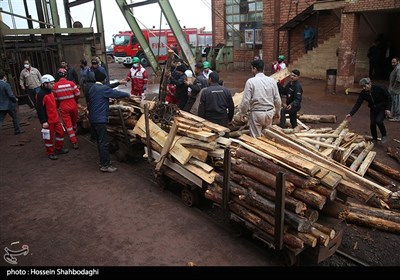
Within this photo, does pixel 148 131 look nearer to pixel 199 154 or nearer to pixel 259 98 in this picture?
pixel 199 154

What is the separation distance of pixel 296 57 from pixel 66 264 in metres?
18.6

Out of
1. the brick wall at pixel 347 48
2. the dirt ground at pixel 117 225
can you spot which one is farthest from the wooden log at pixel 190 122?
the brick wall at pixel 347 48

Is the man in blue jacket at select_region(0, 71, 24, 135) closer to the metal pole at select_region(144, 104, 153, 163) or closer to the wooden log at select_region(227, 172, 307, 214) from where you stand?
the metal pole at select_region(144, 104, 153, 163)

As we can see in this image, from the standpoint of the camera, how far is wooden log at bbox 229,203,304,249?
3.58 m

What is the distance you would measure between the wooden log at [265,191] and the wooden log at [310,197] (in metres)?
0.07

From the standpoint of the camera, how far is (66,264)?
4.07 metres

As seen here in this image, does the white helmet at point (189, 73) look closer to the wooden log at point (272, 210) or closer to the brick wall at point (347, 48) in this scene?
the wooden log at point (272, 210)

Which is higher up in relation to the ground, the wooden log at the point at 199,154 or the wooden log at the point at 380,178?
the wooden log at the point at 199,154

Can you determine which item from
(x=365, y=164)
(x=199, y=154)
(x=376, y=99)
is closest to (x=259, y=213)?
(x=199, y=154)

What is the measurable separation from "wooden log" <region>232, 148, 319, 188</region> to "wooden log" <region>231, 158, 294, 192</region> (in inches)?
2.1

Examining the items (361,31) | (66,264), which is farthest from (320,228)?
(361,31)

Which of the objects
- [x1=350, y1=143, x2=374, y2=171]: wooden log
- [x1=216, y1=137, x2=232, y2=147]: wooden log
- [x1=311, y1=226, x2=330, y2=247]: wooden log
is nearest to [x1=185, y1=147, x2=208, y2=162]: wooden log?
[x1=216, y1=137, x2=232, y2=147]: wooden log

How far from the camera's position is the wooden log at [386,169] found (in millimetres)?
6223

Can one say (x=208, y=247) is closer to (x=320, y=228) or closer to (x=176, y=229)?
(x=176, y=229)
